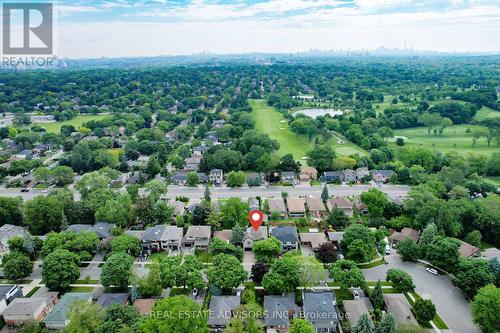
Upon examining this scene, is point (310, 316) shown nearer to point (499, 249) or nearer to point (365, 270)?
point (365, 270)

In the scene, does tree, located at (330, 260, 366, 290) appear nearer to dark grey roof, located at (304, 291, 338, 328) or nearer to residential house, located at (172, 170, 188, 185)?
dark grey roof, located at (304, 291, 338, 328)

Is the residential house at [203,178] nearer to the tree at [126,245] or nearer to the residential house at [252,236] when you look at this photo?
the residential house at [252,236]

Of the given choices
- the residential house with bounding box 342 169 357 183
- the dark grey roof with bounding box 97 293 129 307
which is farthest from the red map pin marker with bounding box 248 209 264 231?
the residential house with bounding box 342 169 357 183

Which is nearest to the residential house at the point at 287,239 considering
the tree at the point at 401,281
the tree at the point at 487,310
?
the tree at the point at 401,281

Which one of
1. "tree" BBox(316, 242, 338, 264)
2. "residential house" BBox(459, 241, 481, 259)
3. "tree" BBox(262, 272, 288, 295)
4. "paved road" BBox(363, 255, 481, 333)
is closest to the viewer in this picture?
"paved road" BBox(363, 255, 481, 333)

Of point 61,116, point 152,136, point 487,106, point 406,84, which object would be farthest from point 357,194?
point 406,84
